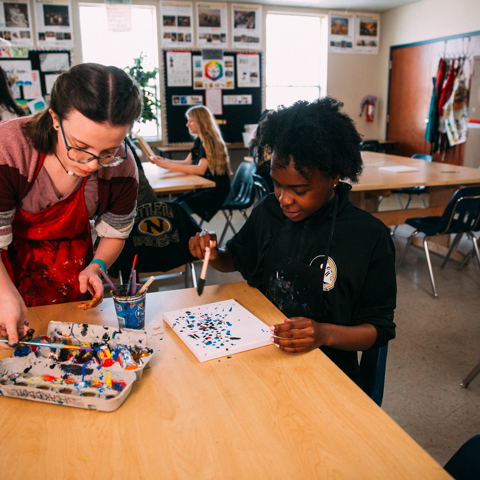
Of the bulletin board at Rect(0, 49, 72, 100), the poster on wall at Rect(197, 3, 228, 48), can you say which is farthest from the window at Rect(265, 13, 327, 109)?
the bulletin board at Rect(0, 49, 72, 100)

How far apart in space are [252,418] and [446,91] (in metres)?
6.28

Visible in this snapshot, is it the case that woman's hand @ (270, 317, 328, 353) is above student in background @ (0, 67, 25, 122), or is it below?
below

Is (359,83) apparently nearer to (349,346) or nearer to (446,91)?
(446,91)

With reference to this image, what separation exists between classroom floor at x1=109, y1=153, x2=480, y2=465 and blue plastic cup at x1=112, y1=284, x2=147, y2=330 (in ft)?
4.09

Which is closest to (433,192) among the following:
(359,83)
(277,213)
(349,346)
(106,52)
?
(277,213)

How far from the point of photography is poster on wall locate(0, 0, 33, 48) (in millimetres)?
5449

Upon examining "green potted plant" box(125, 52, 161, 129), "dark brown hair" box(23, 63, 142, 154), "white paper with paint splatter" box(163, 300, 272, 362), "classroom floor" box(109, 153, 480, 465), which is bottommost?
"classroom floor" box(109, 153, 480, 465)

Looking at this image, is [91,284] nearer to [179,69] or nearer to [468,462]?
[468,462]

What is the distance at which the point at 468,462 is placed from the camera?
2.42 ft

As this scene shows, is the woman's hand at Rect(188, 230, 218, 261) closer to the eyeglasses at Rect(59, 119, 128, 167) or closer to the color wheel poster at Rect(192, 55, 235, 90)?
the eyeglasses at Rect(59, 119, 128, 167)

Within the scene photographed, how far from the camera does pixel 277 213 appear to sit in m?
1.33

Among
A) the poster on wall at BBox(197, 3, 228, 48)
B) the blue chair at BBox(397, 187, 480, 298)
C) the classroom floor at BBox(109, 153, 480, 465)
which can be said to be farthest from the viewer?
the poster on wall at BBox(197, 3, 228, 48)

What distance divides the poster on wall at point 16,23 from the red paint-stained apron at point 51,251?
5393mm

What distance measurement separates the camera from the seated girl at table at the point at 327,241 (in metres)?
1.09
